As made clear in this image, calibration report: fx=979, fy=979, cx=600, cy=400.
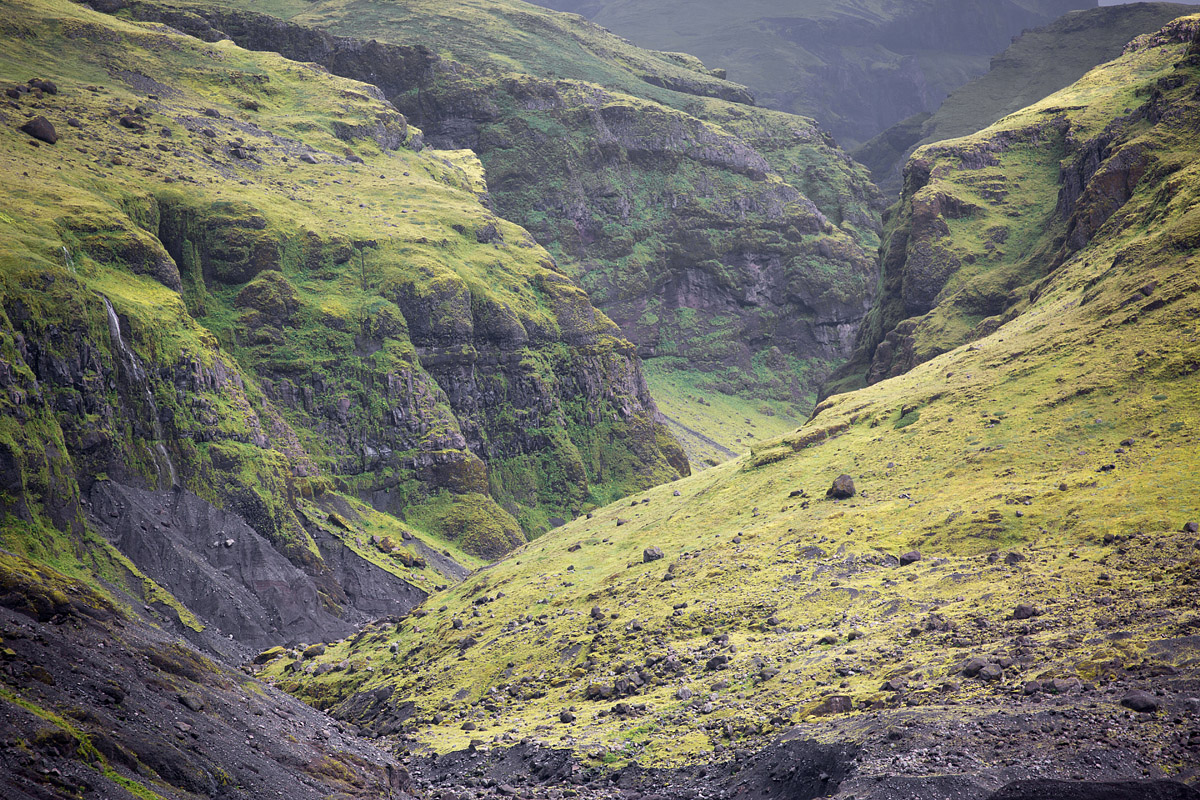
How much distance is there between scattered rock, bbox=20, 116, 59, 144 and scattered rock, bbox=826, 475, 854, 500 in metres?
102

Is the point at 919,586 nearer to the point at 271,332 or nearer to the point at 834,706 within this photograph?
the point at 834,706

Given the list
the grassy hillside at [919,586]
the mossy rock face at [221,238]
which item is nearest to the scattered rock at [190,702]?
the grassy hillside at [919,586]

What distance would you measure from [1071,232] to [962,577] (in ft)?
234

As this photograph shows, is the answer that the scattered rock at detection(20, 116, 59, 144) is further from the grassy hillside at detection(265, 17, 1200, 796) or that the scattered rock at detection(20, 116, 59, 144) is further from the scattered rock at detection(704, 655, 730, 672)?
the scattered rock at detection(704, 655, 730, 672)

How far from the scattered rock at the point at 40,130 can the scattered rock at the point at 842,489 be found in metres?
102

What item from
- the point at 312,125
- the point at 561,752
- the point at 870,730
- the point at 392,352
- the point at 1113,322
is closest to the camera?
the point at 870,730

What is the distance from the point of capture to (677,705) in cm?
4606

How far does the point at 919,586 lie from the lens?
156ft

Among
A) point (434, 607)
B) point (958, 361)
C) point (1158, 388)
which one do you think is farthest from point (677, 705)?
point (958, 361)

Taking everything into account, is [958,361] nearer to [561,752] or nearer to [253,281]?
[561,752]

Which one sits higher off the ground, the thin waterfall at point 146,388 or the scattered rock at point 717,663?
the scattered rock at point 717,663

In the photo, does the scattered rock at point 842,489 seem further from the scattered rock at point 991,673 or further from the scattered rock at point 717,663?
the scattered rock at point 991,673

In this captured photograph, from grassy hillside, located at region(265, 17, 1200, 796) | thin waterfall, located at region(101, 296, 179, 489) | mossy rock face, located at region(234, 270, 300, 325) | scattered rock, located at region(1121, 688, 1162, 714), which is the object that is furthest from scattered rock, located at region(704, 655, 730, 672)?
mossy rock face, located at region(234, 270, 300, 325)

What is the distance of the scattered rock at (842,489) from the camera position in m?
63.1
